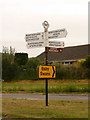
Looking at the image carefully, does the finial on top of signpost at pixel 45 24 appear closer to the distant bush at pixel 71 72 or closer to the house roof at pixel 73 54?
the distant bush at pixel 71 72

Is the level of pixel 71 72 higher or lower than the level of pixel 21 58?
lower

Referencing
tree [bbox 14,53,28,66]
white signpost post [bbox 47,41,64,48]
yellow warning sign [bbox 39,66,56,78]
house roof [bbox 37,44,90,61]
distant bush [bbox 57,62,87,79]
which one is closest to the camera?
yellow warning sign [bbox 39,66,56,78]

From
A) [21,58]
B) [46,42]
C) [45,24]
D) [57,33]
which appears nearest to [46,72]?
[46,42]

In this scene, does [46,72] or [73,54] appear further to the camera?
[73,54]

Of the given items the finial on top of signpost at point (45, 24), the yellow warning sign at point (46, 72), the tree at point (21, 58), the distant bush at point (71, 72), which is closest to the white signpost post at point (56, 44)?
the finial on top of signpost at point (45, 24)

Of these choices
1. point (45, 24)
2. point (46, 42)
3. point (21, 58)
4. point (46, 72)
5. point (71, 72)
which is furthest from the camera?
point (21, 58)

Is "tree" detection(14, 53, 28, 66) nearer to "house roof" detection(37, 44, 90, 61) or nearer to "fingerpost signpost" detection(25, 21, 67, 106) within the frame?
"house roof" detection(37, 44, 90, 61)

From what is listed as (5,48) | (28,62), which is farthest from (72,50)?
(5,48)

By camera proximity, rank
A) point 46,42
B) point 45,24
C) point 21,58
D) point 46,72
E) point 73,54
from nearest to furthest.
Answer: 1. point 46,72
2. point 46,42
3. point 45,24
4. point 21,58
5. point 73,54

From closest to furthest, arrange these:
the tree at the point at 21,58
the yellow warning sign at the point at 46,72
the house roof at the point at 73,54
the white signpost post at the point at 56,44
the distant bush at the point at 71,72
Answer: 1. the yellow warning sign at the point at 46,72
2. the white signpost post at the point at 56,44
3. the distant bush at the point at 71,72
4. the tree at the point at 21,58
5. the house roof at the point at 73,54

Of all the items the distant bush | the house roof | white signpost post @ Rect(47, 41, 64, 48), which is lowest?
the distant bush

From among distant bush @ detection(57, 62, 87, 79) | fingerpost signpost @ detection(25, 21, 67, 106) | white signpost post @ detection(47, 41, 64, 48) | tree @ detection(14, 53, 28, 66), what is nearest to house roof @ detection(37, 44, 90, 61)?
tree @ detection(14, 53, 28, 66)

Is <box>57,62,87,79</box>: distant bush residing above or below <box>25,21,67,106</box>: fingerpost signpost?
below

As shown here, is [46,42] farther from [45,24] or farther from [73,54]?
[73,54]
